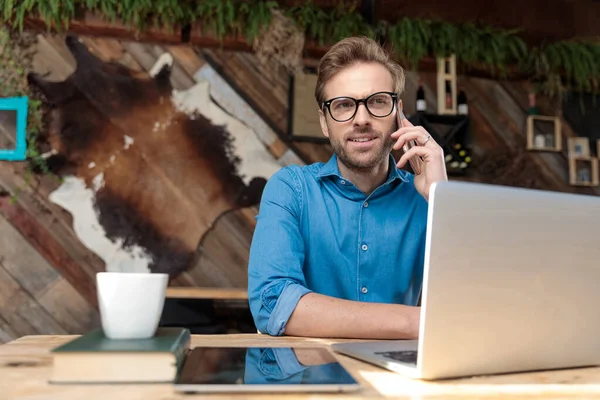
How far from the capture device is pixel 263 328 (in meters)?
1.30

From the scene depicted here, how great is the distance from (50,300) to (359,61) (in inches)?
98.8

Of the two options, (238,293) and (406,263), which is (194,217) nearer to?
(238,293)

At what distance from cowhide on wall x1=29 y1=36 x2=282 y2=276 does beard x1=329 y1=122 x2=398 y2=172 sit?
183 centimetres

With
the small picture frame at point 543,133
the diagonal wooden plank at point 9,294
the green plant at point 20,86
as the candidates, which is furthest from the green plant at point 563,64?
the diagonal wooden plank at point 9,294

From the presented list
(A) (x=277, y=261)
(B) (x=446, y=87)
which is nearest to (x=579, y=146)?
(B) (x=446, y=87)

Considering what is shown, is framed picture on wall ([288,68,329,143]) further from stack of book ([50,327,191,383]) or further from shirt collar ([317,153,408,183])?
stack of book ([50,327,191,383])

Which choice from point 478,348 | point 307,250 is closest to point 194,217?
point 307,250

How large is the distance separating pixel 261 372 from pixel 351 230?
0.98 m

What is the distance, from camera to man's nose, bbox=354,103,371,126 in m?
1.63

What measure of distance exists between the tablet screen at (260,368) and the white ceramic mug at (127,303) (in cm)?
9

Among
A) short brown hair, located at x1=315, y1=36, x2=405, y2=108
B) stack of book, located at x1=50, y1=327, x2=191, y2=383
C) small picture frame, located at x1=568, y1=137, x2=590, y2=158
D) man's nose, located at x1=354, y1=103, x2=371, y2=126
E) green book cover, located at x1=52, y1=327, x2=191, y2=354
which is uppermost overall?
small picture frame, located at x1=568, y1=137, x2=590, y2=158

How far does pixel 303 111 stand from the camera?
359cm

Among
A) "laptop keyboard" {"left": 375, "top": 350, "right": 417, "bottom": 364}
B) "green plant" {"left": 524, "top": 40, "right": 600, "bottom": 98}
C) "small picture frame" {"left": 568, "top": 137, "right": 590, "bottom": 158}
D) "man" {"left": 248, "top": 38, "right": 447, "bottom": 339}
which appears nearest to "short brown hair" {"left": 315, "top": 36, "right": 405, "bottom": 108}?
"man" {"left": 248, "top": 38, "right": 447, "bottom": 339}

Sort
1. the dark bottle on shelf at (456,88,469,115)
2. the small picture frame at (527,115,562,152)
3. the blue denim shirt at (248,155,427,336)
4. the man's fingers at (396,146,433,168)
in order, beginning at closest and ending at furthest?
the man's fingers at (396,146,433,168) < the blue denim shirt at (248,155,427,336) < the dark bottle on shelf at (456,88,469,115) < the small picture frame at (527,115,562,152)
